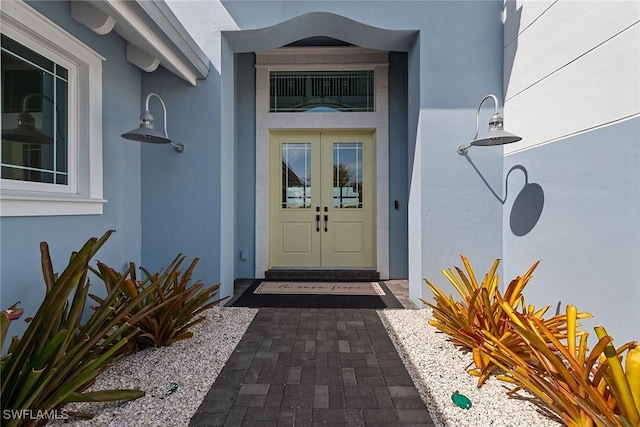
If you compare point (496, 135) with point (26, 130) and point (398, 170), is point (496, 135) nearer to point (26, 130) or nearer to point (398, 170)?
point (398, 170)

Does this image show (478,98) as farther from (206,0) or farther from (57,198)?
(57,198)

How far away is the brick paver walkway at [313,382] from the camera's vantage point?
1.73 metres

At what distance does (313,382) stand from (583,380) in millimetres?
1454

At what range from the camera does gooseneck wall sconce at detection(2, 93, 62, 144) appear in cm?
228

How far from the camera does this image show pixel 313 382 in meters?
2.05

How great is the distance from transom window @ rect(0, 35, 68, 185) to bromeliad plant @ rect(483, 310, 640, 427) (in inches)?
139

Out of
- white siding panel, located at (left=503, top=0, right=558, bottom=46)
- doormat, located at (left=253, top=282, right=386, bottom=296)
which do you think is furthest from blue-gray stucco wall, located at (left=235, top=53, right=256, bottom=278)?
white siding panel, located at (left=503, top=0, right=558, bottom=46)

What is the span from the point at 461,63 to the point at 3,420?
4536 mm

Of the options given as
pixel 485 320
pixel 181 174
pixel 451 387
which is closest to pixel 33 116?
pixel 181 174

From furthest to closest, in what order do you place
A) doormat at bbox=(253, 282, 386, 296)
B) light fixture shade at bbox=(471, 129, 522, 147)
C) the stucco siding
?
doormat at bbox=(253, 282, 386, 296)
the stucco siding
light fixture shade at bbox=(471, 129, 522, 147)

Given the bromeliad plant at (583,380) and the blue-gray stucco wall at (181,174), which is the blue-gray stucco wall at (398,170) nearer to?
the blue-gray stucco wall at (181,174)

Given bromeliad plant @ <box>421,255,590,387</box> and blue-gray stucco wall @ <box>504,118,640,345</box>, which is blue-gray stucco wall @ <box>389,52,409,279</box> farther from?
bromeliad plant @ <box>421,255,590,387</box>

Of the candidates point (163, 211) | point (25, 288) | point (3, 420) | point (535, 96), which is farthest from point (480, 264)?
point (25, 288)

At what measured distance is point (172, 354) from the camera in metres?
2.36
